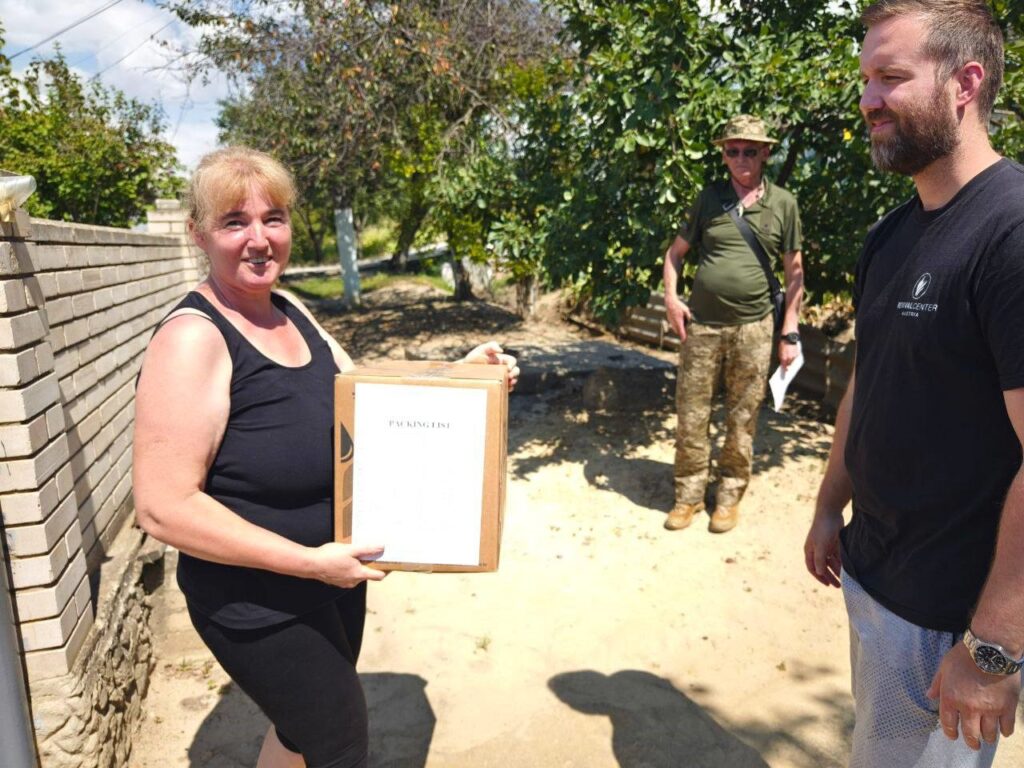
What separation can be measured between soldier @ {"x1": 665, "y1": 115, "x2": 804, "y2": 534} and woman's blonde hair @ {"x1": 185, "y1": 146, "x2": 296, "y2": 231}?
3010mm

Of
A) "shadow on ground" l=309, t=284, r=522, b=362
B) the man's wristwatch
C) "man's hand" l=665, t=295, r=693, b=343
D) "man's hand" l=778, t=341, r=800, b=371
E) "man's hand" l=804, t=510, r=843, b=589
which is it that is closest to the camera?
the man's wristwatch

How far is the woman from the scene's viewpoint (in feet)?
4.91

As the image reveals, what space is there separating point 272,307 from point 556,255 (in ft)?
12.7

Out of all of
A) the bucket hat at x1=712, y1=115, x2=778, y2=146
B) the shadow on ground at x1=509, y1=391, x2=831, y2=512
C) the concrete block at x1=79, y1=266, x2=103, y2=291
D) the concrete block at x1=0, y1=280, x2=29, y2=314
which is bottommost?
the shadow on ground at x1=509, y1=391, x2=831, y2=512

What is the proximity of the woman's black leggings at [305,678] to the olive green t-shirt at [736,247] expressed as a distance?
122 inches

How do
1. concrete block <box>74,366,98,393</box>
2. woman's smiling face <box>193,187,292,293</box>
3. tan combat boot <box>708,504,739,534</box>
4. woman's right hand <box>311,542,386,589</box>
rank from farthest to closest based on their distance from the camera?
tan combat boot <box>708,504,739,534</box> → concrete block <box>74,366,98,393</box> → woman's smiling face <box>193,187,292,293</box> → woman's right hand <box>311,542,386,589</box>

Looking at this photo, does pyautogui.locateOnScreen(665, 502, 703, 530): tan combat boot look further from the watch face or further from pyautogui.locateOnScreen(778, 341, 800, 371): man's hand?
the watch face

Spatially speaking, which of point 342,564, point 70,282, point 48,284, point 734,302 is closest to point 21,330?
point 48,284

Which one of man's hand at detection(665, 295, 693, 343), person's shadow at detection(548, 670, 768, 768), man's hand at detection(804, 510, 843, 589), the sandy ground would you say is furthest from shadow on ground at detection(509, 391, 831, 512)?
man's hand at detection(804, 510, 843, 589)

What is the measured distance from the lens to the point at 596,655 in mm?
3371

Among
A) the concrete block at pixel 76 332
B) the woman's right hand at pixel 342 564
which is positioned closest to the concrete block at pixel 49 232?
the concrete block at pixel 76 332

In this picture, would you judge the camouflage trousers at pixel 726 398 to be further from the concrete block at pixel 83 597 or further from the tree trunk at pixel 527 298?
the tree trunk at pixel 527 298

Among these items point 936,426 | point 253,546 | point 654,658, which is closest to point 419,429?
point 253,546

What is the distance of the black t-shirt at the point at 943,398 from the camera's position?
136 cm
